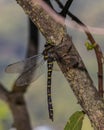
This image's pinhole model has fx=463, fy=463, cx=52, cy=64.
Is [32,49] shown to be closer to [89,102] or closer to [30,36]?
[30,36]

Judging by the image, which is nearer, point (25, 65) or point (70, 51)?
point (70, 51)

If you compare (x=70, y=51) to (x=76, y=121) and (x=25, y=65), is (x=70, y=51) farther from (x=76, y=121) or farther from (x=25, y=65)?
Result: (x=25, y=65)

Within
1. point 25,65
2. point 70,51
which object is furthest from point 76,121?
point 25,65

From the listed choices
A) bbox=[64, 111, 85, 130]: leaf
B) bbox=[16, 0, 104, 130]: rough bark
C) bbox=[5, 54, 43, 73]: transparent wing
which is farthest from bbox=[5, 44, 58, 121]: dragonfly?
bbox=[16, 0, 104, 130]: rough bark

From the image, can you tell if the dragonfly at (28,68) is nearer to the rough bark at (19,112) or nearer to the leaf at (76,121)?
the rough bark at (19,112)

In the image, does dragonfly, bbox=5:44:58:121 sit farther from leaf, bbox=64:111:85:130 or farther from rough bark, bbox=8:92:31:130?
leaf, bbox=64:111:85:130

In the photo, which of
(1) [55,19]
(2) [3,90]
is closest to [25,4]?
(1) [55,19]
